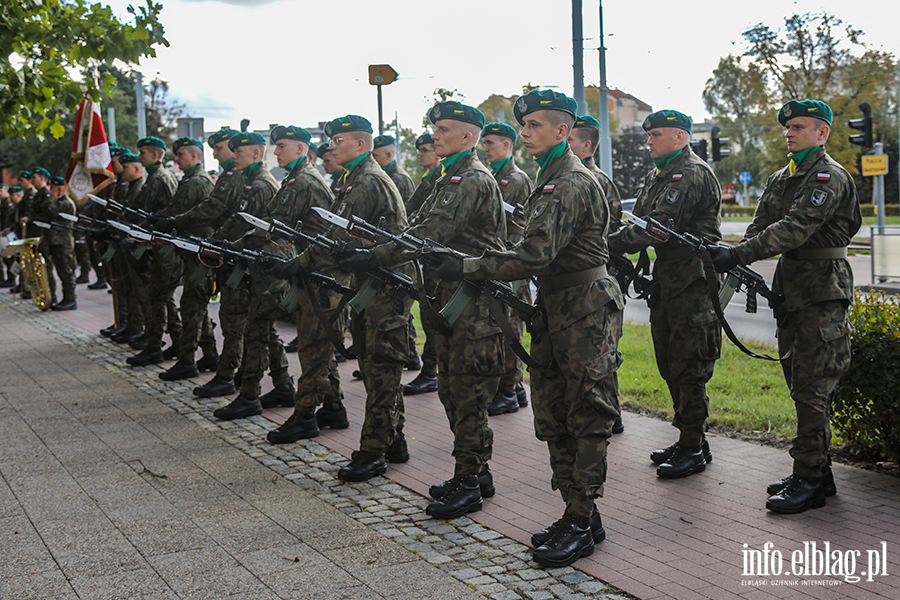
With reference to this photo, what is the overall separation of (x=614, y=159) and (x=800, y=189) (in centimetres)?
5262

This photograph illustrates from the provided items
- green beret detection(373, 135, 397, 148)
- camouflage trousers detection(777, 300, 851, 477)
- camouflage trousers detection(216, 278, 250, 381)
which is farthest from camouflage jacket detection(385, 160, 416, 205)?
camouflage trousers detection(777, 300, 851, 477)

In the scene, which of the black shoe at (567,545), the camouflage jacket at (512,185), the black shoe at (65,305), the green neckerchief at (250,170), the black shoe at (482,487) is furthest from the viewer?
the black shoe at (65,305)

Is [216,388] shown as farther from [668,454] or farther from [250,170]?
[668,454]

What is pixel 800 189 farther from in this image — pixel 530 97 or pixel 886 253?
pixel 886 253

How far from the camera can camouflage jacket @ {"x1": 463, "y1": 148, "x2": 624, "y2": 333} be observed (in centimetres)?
443

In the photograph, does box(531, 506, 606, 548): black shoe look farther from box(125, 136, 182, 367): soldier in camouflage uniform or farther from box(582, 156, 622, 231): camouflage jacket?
box(125, 136, 182, 367): soldier in camouflage uniform

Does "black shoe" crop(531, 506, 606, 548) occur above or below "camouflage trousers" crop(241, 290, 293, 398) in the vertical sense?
below

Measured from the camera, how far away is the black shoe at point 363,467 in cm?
589

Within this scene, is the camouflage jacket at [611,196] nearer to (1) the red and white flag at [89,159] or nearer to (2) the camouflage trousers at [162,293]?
(2) the camouflage trousers at [162,293]

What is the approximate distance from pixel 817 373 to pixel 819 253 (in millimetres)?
700

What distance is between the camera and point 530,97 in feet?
15.6

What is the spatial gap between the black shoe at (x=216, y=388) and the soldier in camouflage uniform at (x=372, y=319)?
8.83 feet

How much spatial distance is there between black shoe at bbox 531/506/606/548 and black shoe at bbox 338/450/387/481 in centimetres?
154

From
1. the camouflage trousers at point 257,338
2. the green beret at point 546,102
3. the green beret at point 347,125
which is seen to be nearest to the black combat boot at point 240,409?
the camouflage trousers at point 257,338
